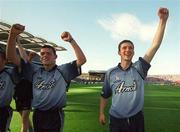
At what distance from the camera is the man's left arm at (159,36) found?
5629mm

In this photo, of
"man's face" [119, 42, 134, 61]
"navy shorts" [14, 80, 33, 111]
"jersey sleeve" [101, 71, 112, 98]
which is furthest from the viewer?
"navy shorts" [14, 80, 33, 111]

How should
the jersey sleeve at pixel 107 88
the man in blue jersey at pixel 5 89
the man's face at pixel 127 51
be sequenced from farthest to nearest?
the jersey sleeve at pixel 107 88, the man in blue jersey at pixel 5 89, the man's face at pixel 127 51

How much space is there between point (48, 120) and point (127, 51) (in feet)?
4.67

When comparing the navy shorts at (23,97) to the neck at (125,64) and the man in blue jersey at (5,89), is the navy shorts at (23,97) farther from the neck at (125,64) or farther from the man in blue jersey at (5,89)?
the neck at (125,64)

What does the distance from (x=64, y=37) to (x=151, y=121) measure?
7.25 meters

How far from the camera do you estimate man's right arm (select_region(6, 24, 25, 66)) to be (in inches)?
205

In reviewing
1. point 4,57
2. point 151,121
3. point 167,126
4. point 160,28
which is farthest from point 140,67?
point 151,121

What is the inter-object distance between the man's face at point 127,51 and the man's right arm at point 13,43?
4.56ft

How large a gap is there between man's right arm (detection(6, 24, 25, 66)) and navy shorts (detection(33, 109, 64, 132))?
0.78 meters

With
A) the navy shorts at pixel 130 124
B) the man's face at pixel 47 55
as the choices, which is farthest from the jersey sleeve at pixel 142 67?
the man's face at pixel 47 55

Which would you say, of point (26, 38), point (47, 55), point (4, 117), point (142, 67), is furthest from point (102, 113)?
point (26, 38)

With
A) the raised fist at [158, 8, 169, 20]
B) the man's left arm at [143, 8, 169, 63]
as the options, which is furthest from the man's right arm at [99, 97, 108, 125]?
the raised fist at [158, 8, 169, 20]

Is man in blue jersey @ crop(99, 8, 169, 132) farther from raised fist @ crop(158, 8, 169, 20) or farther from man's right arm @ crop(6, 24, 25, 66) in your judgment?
man's right arm @ crop(6, 24, 25, 66)

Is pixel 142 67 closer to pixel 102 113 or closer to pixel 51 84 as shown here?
pixel 102 113
